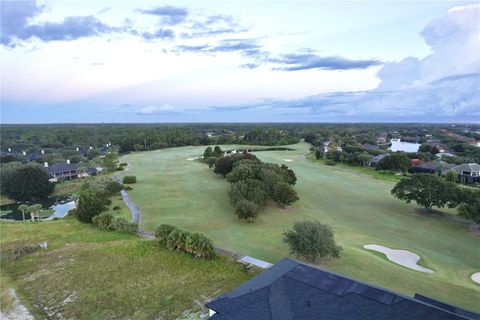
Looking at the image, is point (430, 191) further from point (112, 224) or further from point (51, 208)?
point (51, 208)

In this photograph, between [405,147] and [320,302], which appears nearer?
[320,302]

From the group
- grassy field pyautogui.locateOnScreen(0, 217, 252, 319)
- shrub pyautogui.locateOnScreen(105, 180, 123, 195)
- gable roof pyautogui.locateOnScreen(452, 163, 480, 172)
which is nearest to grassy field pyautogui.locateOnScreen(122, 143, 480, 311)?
shrub pyautogui.locateOnScreen(105, 180, 123, 195)

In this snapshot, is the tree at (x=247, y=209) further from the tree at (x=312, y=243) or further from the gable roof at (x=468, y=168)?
the gable roof at (x=468, y=168)

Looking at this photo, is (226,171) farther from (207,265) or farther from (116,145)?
(116,145)

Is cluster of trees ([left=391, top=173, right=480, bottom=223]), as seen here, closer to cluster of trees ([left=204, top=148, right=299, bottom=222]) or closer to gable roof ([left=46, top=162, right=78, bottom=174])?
cluster of trees ([left=204, top=148, right=299, bottom=222])

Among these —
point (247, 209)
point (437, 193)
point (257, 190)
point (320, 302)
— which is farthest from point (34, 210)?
point (437, 193)

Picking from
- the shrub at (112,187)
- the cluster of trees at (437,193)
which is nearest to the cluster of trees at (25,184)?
the shrub at (112,187)
